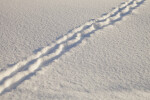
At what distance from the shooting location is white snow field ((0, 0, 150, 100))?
3.65 feet

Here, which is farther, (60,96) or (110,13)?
(110,13)

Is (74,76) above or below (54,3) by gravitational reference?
below

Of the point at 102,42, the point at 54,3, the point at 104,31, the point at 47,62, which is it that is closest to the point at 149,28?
the point at 104,31

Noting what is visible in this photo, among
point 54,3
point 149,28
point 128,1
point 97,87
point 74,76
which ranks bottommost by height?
point 97,87

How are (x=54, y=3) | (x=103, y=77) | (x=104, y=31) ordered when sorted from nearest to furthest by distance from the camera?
(x=103, y=77) → (x=104, y=31) → (x=54, y=3)

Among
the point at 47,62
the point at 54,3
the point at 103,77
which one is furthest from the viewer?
the point at 54,3

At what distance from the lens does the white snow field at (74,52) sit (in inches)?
43.8

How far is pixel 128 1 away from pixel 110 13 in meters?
0.54

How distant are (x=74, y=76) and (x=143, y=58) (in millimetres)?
646

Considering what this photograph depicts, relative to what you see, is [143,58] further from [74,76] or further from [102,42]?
[74,76]

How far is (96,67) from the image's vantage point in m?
1.29

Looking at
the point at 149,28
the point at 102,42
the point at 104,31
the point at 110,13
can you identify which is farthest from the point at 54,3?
the point at 149,28

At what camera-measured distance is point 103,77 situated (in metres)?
1.20

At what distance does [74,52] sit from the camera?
146 centimetres
